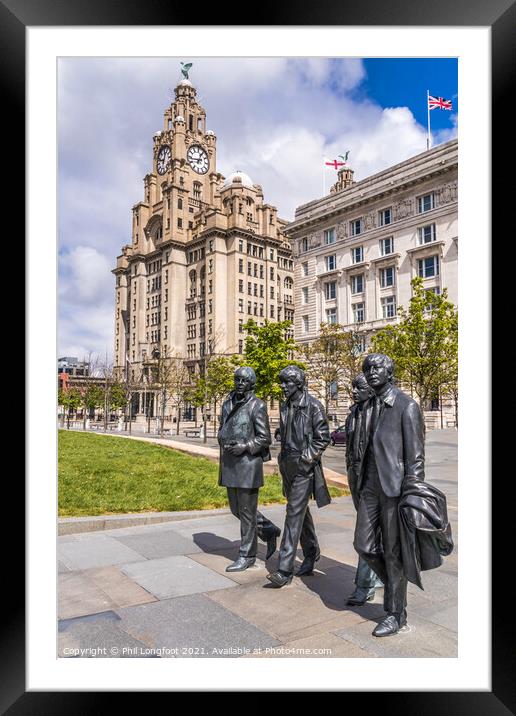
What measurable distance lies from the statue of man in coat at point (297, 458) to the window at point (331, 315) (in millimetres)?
22859

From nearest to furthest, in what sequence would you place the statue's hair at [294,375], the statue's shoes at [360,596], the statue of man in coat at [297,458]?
1. the statue's shoes at [360,596]
2. the statue of man in coat at [297,458]
3. the statue's hair at [294,375]

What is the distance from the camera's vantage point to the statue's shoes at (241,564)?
589 centimetres

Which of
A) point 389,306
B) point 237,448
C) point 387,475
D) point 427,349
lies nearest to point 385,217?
point 389,306

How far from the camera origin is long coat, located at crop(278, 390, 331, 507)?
5480 mm

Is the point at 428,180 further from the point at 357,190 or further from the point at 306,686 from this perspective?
the point at 306,686

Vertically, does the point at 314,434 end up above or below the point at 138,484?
above

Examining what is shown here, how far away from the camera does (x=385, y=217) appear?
2694cm

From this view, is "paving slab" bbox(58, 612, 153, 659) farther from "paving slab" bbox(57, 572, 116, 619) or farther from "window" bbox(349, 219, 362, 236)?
"window" bbox(349, 219, 362, 236)

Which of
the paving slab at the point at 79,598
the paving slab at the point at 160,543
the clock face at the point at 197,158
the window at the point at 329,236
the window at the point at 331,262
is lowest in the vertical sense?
the paving slab at the point at 160,543

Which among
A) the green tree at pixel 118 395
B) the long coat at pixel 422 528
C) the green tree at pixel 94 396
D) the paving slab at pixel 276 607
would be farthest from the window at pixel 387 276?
the green tree at pixel 118 395

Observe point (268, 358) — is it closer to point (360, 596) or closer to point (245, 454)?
point (245, 454)

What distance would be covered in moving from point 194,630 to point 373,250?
77.2 ft

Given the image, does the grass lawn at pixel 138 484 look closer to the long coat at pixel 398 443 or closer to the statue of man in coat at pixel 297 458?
the statue of man in coat at pixel 297 458
